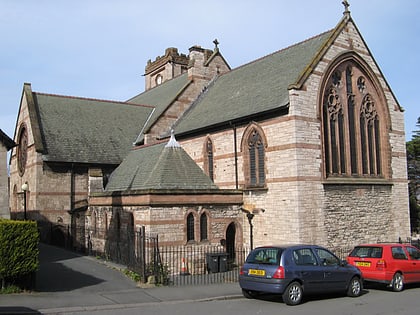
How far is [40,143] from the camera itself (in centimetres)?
2802

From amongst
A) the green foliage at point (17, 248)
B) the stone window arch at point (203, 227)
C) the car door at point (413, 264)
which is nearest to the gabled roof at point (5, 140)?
the green foliage at point (17, 248)

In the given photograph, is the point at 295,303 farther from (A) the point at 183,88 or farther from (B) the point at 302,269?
(A) the point at 183,88

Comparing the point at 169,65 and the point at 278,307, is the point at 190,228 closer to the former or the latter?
the point at 278,307

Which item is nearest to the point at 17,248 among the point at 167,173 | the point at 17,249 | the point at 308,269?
the point at 17,249

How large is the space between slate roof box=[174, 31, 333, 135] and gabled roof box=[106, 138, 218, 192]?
3.38m

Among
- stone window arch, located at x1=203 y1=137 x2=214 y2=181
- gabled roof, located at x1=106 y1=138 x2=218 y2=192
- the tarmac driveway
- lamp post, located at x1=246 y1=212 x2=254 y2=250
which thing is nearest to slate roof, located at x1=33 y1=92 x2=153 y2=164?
gabled roof, located at x1=106 y1=138 x2=218 y2=192

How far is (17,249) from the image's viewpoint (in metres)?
13.1

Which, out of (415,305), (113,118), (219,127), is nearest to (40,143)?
(113,118)

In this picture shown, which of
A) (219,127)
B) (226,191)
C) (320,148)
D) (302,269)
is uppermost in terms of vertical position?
(219,127)

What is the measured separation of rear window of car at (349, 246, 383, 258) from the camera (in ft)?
50.5

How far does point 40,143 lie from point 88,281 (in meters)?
14.8

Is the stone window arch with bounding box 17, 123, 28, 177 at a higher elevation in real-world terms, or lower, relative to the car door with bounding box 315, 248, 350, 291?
higher

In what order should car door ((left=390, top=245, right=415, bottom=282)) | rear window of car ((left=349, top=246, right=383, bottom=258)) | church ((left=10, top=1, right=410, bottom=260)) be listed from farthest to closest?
church ((left=10, top=1, right=410, bottom=260)) → rear window of car ((left=349, top=246, right=383, bottom=258)) → car door ((left=390, top=245, right=415, bottom=282))

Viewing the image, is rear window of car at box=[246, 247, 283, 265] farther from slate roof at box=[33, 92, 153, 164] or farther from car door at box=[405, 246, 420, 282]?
slate roof at box=[33, 92, 153, 164]
